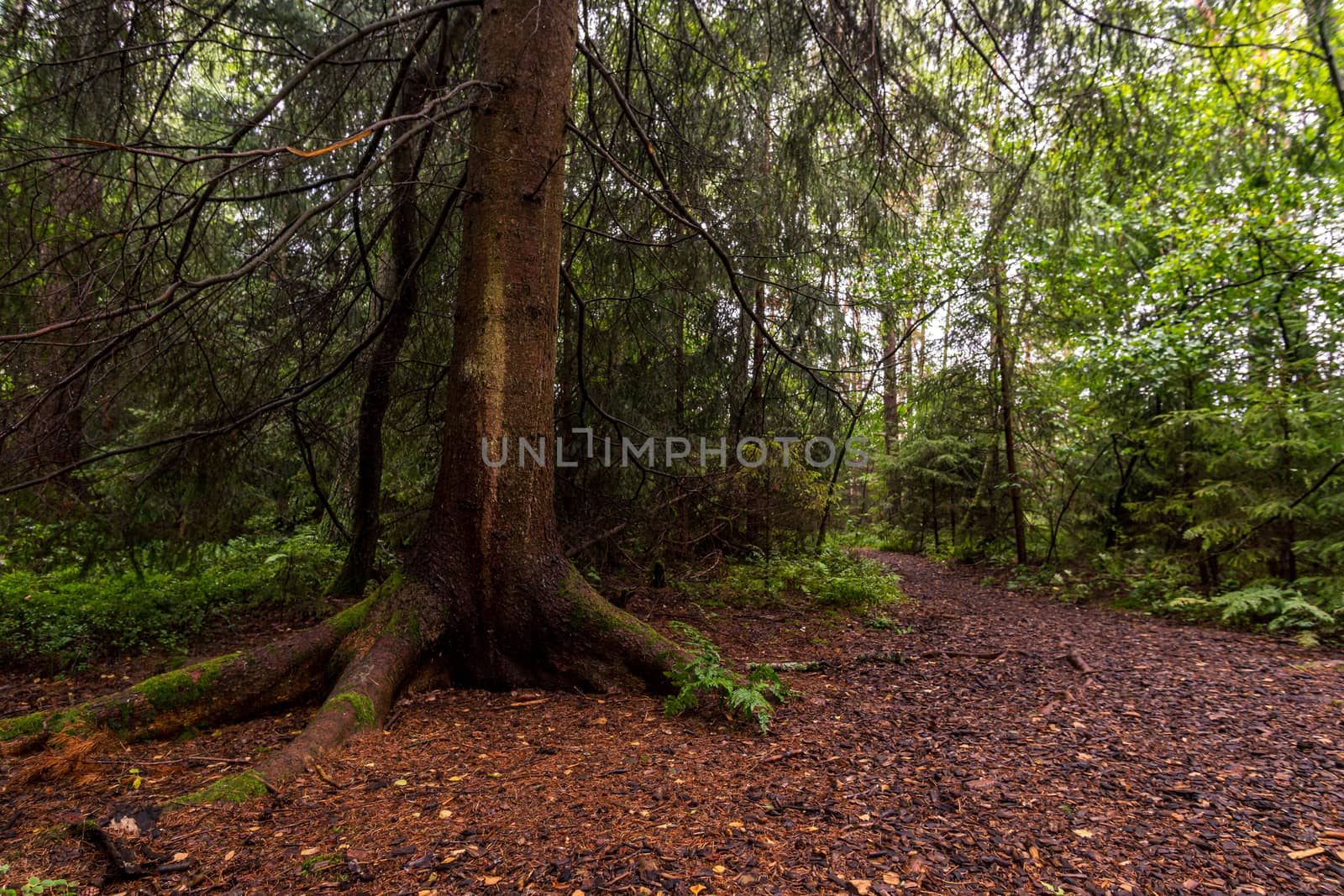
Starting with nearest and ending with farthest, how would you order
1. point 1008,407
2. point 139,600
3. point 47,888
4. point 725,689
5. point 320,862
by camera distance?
point 47,888 < point 320,862 < point 725,689 < point 139,600 < point 1008,407

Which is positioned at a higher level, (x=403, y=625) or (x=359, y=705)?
(x=403, y=625)

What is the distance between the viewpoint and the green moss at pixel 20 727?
2826 mm

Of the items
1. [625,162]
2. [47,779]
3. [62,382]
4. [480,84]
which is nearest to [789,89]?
[625,162]

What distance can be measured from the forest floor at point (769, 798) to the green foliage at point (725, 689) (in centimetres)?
11

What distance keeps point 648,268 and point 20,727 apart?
475 cm

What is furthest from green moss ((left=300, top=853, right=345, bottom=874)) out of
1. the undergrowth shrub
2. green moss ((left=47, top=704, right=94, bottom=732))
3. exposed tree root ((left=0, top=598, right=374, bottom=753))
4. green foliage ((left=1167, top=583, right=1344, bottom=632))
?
green foliage ((left=1167, top=583, right=1344, bottom=632))

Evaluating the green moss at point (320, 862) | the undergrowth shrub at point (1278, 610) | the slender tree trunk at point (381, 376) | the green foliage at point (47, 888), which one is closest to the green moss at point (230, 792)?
the green foliage at point (47, 888)

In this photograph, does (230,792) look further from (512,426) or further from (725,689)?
(725,689)

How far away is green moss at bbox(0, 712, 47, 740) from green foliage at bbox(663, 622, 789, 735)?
9.44 ft

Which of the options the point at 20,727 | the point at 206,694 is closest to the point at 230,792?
the point at 206,694

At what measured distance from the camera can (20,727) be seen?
2863 millimetres

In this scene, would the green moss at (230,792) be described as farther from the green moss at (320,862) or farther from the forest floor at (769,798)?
the green moss at (320,862)

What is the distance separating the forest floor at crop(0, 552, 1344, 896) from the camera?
1.91 metres

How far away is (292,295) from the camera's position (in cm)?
448
